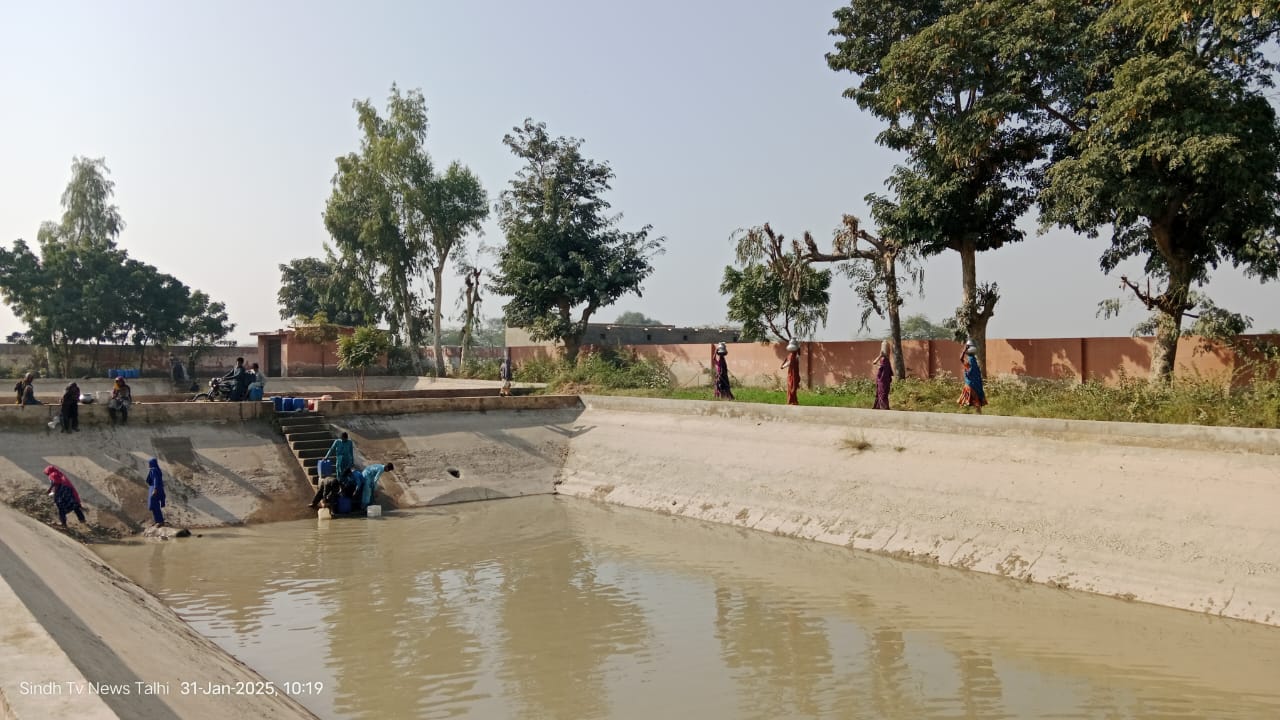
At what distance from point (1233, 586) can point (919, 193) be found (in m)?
13.5

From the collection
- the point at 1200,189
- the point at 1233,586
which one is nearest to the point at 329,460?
the point at 1233,586

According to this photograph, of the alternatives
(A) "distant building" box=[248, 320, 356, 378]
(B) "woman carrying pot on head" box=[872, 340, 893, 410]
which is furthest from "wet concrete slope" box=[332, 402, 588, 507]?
(A) "distant building" box=[248, 320, 356, 378]

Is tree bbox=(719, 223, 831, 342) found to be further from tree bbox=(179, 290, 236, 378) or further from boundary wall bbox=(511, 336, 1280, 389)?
tree bbox=(179, 290, 236, 378)

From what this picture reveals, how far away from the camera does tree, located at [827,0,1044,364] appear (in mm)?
19672

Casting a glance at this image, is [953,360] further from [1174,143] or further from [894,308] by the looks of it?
[1174,143]

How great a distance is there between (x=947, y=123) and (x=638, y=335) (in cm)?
2124

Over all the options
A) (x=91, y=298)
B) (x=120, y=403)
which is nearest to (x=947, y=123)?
(x=120, y=403)

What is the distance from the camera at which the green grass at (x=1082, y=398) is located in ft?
42.5

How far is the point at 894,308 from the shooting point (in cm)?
2372

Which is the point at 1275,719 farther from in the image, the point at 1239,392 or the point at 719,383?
the point at 719,383

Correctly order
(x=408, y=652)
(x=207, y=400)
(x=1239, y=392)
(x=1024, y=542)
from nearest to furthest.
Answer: (x=408, y=652), (x=1024, y=542), (x=1239, y=392), (x=207, y=400)

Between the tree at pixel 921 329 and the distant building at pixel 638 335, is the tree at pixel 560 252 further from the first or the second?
the tree at pixel 921 329

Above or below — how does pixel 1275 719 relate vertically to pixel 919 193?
below

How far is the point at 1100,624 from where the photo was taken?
9.45 meters
